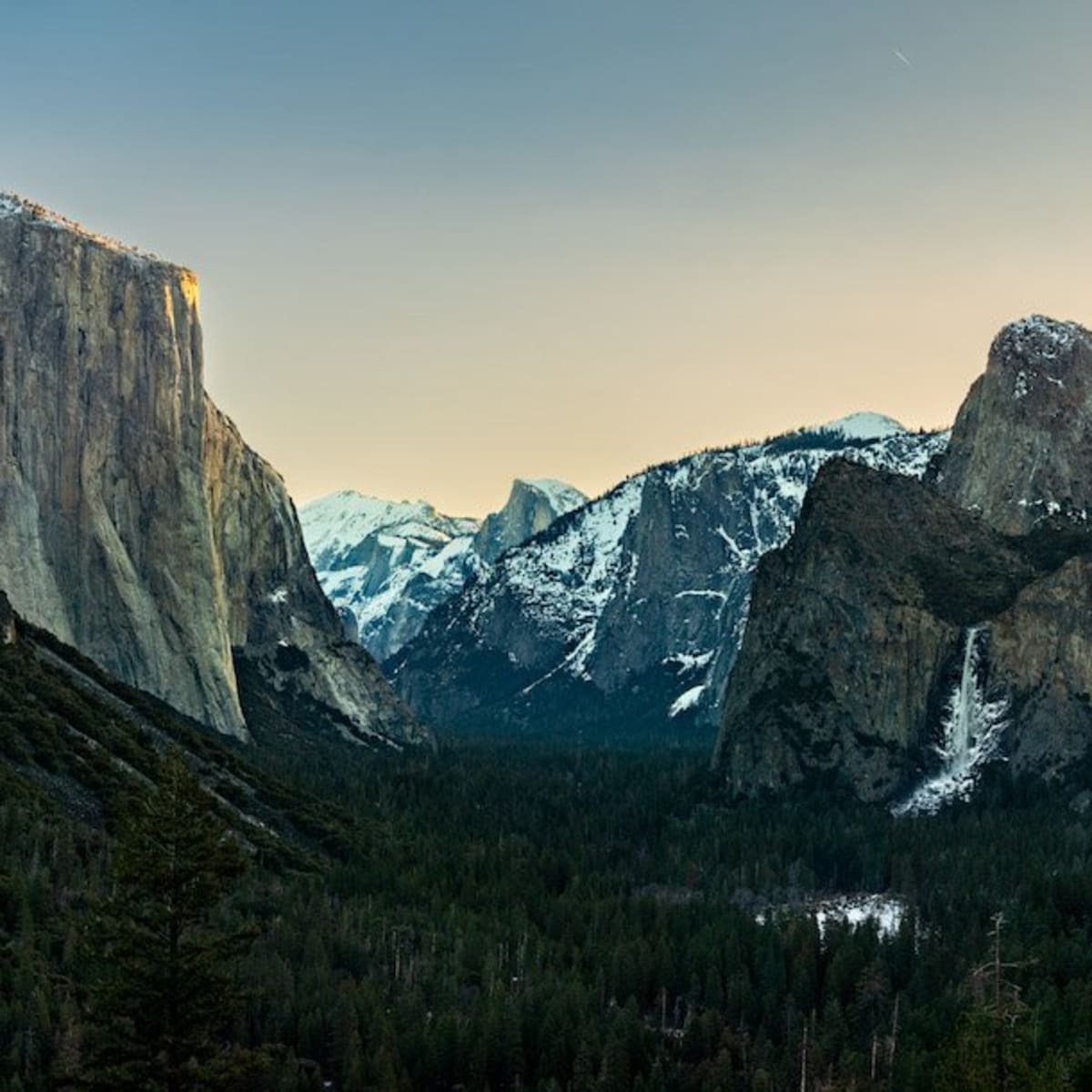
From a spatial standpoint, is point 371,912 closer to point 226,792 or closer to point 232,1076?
point 226,792

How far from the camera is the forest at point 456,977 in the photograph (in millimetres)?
68438

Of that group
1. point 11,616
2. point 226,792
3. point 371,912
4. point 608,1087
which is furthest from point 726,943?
point 11,616

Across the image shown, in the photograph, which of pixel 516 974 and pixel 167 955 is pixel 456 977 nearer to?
pixel 516 974

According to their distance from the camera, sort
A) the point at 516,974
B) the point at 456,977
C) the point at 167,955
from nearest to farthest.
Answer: the point at 167,955 < the point at 456,977 < the point at 516,974

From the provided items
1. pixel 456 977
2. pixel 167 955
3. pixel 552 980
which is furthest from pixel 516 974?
pixel 167 955

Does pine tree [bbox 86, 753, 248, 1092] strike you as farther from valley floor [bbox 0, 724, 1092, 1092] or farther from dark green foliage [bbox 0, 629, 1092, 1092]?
valley floor [bbox 0, 724, 1092, 1092]

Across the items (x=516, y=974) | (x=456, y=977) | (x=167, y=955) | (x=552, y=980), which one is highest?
(x=167, y=955)

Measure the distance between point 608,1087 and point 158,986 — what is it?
56.0 meters

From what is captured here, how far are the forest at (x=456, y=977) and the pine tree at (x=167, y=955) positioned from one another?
12 centimetres

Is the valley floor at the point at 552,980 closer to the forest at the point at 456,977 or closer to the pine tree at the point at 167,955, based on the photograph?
the forest at the point at 456,977

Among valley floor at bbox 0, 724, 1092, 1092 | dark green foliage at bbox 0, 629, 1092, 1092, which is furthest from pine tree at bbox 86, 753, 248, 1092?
valley floor at bbox 0, 724, 1092, 1092

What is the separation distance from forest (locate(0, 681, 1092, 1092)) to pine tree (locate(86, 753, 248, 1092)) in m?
0.12

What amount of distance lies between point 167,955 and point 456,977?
77763 millimetres

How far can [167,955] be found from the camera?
2670 inches
